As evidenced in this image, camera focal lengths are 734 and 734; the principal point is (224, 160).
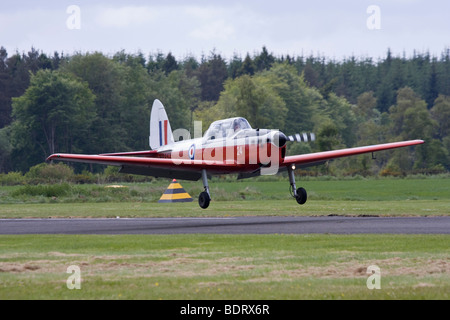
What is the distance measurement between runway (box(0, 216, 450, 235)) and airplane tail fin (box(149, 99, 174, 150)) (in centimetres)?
611

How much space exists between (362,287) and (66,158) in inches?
639

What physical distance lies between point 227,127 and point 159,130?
7.55 metres

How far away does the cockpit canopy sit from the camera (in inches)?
1095

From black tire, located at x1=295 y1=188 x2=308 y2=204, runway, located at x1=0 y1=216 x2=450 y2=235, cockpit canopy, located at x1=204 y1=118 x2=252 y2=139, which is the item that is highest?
cockpit canopy, located at x1=204 y1=118 x2=252 y2=139

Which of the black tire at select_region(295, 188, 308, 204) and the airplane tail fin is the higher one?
the airplane tail fin

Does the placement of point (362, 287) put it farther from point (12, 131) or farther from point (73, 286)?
point (12, 131)

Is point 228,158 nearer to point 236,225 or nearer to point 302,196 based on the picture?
point 302,196

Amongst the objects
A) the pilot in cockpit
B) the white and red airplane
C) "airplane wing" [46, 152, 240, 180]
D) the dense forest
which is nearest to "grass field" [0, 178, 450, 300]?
"airplane wing" [46, 152, 240, 180]

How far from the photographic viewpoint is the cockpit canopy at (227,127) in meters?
27.8

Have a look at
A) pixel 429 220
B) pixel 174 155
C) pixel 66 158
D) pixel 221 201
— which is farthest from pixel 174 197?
pixel 429 220

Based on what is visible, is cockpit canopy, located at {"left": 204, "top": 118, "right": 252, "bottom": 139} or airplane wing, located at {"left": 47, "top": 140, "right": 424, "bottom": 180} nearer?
airplane wing, located at {"left": 47, "top": 140, "right": 424, "bottom": 180}

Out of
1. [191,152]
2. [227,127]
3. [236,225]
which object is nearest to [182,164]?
[227,127]

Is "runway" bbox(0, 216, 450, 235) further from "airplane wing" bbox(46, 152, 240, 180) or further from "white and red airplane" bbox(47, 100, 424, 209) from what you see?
"airplane wing" bbox(46, 152, 240, 180)
